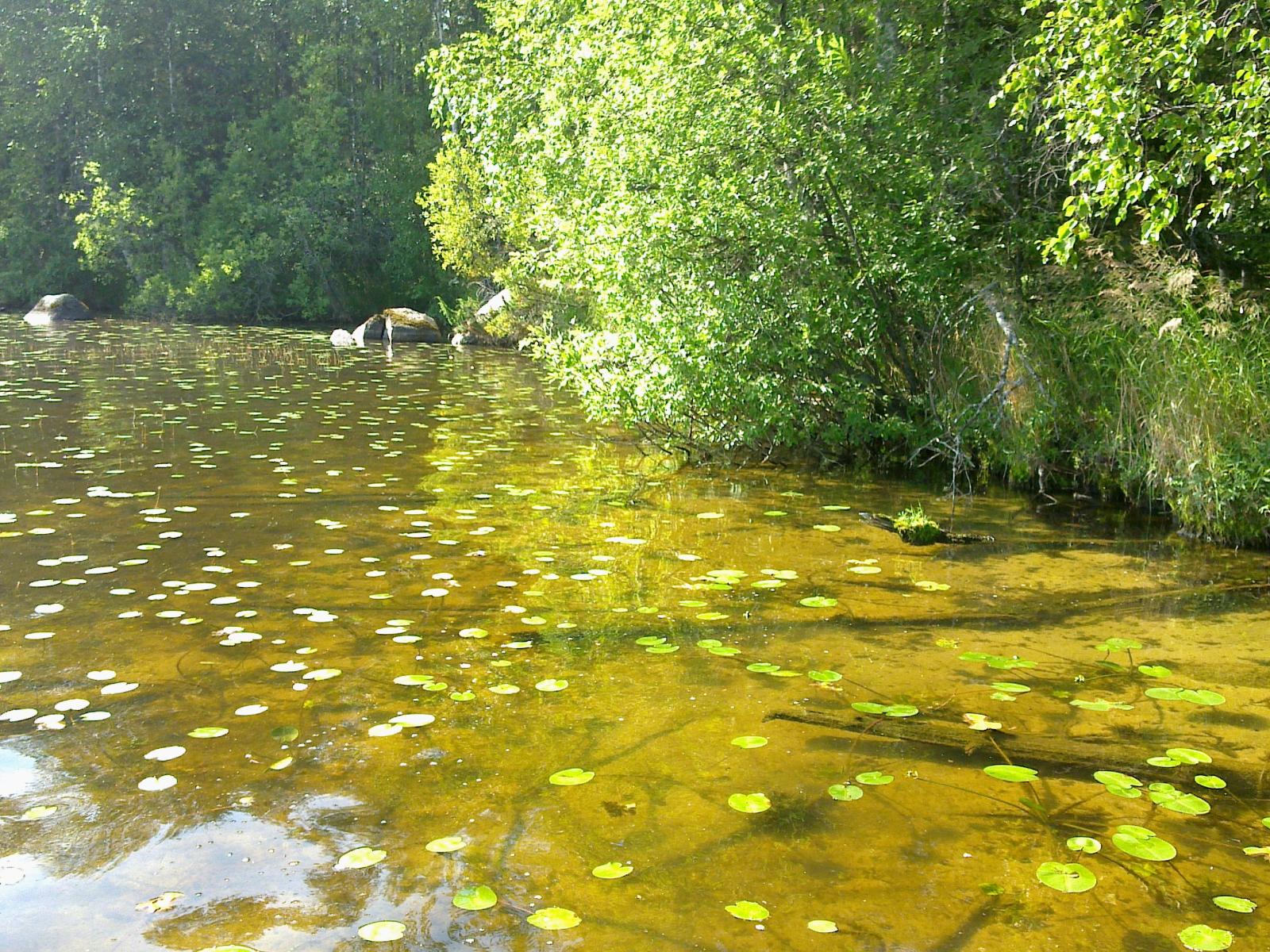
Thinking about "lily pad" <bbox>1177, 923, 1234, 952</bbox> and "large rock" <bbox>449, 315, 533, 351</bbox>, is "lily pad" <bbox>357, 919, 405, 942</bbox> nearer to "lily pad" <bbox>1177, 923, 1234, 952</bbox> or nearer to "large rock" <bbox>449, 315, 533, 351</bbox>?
"lily pad" <bbox>1177, 923, 1234, 952</bbox>

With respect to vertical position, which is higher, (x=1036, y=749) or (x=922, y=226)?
(x=922, y=226)

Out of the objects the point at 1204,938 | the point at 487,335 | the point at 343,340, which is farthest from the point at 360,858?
the point at 487,335

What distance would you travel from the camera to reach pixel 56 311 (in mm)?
34875

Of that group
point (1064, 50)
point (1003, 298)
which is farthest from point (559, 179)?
point (1064, 50)

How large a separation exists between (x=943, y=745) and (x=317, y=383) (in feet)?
50.9

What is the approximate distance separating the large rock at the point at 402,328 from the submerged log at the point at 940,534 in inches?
888

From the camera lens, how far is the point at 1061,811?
358 cm

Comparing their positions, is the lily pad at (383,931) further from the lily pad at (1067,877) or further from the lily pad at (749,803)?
the lily pad at (1067,877)

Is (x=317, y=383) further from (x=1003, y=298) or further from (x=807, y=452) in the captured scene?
(x=1003, y=298)

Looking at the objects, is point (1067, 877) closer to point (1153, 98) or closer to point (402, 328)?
point (1153, 98)

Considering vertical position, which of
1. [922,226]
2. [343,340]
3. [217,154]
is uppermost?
[217,154]

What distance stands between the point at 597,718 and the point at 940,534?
3802 mm

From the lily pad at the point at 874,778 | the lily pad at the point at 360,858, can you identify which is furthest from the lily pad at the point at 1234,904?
the lily pad at the point at 360,858

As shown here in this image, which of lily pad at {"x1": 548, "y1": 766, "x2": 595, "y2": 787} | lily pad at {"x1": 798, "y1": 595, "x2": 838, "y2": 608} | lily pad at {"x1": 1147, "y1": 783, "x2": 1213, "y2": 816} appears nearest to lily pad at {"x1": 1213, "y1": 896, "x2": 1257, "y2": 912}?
lily pad at {"x1": 1147, "y1": 783, "x2": 1213, "y2": 816}
